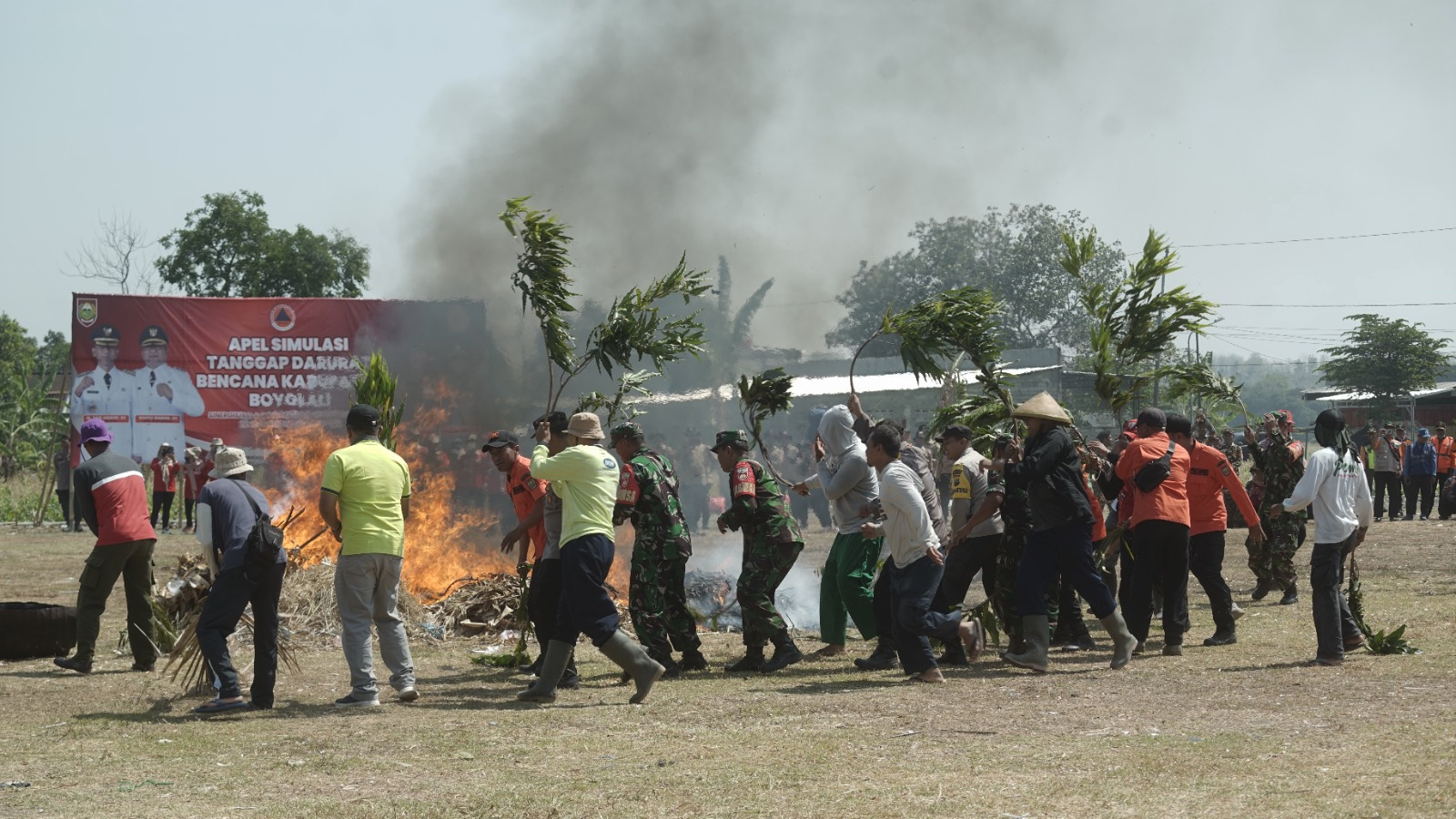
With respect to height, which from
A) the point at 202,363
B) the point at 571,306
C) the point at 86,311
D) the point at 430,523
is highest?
the point at 86,311

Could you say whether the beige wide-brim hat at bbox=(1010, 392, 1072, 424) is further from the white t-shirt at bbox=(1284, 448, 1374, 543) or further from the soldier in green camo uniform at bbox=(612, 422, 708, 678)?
the soldier in green camo uniform at bbox=(612, 422, 708, 678)

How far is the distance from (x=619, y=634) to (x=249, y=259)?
27.6 metres

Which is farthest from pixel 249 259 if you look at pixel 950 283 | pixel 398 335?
pixel 950 283

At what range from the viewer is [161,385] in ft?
71.1

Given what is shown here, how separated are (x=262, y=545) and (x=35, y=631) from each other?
3320 millimetres

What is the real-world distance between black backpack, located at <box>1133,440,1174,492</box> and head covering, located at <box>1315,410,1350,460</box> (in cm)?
91

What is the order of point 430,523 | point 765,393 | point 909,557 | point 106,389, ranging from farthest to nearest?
1. point 106,389
2. point 430,523
3. point 765,393
4. point 909,557

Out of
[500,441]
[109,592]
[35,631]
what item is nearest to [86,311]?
[35,631]

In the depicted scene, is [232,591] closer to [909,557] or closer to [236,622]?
[236,622]

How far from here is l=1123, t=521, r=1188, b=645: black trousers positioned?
8.73 metres

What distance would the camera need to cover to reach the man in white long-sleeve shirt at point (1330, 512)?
8.16 meters

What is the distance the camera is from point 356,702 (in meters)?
7.47

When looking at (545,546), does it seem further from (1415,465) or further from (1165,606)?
(1415,465)

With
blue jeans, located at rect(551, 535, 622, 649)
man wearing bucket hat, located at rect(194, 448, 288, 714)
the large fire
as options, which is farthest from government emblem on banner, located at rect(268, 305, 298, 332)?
blue jeans, located at rect(551, 535, 622, 649)
